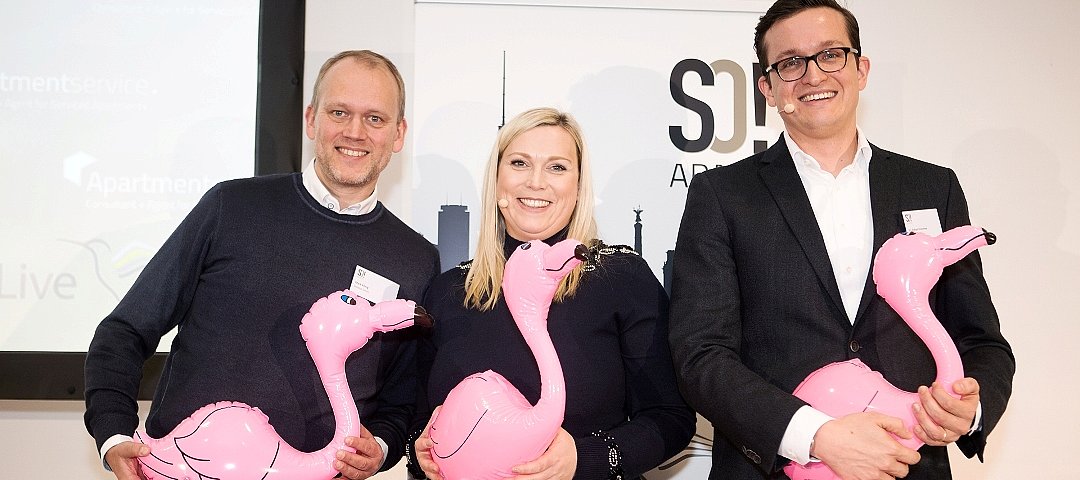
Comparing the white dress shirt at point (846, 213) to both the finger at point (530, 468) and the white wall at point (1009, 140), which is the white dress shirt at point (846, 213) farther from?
the white wall at point (1009, 140)

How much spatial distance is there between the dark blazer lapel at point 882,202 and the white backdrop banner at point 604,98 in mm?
1254

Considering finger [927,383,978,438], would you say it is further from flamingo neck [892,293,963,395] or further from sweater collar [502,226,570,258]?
sweater collar [502,226,570,258]

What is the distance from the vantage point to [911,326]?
180 centimetres

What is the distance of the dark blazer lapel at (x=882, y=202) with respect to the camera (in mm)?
1933

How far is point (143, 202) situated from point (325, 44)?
90 cm

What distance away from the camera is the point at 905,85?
A: 3408 mm

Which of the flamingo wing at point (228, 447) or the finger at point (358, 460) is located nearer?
the flamingo wing at point (228, 447)

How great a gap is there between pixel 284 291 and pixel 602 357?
0.86 metres

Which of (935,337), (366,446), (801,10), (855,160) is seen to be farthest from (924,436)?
(366,446)

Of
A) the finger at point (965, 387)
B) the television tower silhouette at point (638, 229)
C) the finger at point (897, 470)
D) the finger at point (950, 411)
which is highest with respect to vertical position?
the television tower silhouette at point (638, 229)

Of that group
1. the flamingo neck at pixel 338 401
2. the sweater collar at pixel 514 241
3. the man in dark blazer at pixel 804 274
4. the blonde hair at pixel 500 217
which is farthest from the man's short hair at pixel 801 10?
the flamingo neck at pixel 338 401

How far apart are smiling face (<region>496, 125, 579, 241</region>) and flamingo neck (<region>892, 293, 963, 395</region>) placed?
0.89 meters

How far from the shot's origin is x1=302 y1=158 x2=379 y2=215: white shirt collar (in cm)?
243

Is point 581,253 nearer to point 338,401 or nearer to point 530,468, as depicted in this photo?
point 530,468
